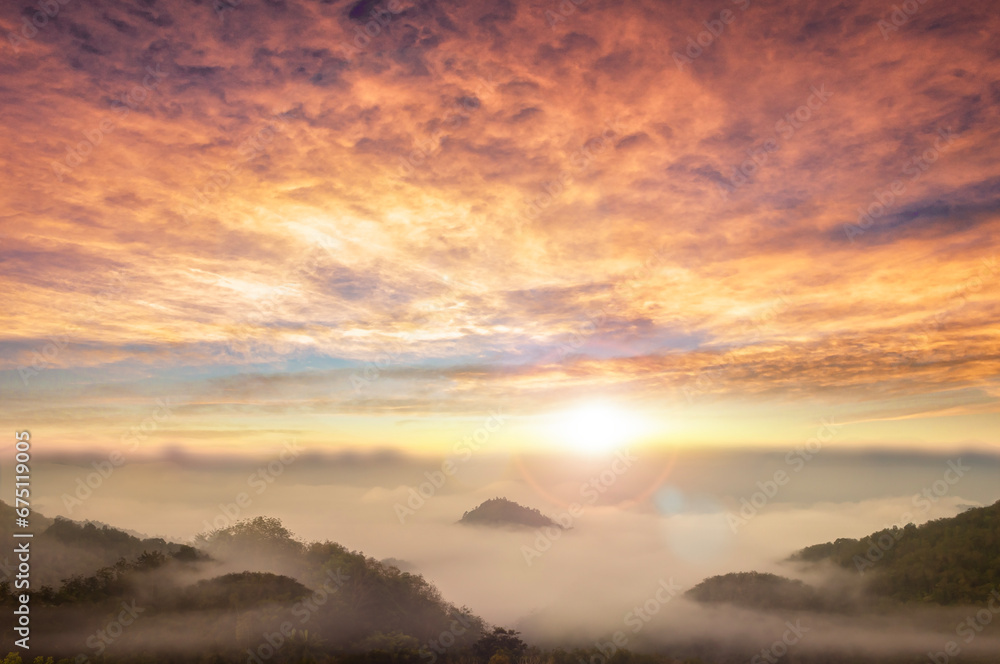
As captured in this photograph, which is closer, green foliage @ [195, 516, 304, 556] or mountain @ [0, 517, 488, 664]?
mountain @ [0, 517, 488, 664]

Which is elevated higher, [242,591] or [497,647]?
[242,591]

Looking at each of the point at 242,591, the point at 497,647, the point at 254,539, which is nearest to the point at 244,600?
the point at 242,591

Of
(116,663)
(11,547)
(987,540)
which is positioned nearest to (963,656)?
(987,540)

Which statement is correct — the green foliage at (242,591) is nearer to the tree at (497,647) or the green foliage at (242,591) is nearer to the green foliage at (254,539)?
the green foliage at (254,539)

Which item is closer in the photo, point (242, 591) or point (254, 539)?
point (242, 591)

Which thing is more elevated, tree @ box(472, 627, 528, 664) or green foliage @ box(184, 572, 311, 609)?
green foliage @ box(184, 572, 311, 609)

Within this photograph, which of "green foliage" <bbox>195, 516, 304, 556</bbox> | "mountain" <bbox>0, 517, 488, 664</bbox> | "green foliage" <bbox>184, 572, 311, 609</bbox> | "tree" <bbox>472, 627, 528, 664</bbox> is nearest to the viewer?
"mountain" <bbox>0, 517, 488, 664</bbox>

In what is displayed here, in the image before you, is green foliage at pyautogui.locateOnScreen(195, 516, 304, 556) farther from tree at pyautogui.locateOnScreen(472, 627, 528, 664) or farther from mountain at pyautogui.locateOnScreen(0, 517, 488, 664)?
tree at pyautogui.locateOnScreen(472, 627, 528, 664)

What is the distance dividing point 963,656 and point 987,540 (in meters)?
49.5

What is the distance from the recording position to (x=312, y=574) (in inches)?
5423

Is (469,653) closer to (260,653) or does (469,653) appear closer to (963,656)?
(260,653)

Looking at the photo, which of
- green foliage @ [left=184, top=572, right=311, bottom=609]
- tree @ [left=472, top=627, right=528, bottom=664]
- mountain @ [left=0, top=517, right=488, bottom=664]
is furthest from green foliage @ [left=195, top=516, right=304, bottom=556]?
tree @ [left=472, top=627, right=528, bottom=664]

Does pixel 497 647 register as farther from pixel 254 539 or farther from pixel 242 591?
pixel 254 539

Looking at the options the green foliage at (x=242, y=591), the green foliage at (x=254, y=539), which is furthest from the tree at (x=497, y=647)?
the green foliage at (x=254, y=539)
